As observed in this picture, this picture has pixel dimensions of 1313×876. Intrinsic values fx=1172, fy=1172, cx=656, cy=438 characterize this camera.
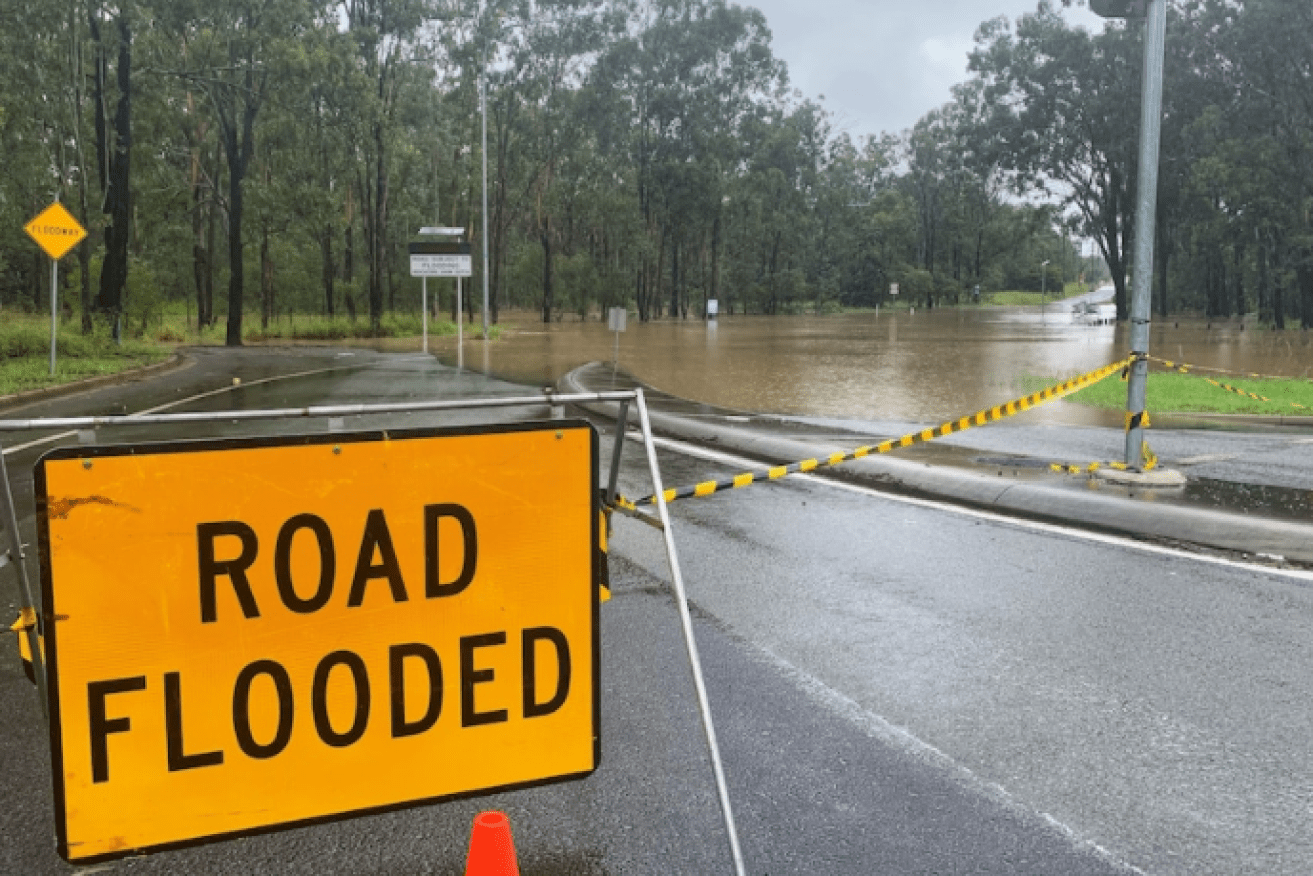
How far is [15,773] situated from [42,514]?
5.91ft

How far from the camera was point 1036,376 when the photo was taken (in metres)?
23.9

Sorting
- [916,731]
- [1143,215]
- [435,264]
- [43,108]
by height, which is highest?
[43,108]

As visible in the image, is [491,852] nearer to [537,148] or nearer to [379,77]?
[379,77]

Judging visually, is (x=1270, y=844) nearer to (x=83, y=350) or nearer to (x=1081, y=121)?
(x=83, y=350)

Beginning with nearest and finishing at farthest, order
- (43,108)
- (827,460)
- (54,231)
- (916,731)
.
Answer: (916,731), (827,460), (54,231), (43,108)

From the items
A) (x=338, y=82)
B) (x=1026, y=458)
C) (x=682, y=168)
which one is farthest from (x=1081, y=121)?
(x=1026, y=458)

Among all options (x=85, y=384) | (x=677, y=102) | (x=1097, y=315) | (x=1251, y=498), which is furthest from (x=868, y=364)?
(x=677, y=102)

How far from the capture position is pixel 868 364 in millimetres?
28922

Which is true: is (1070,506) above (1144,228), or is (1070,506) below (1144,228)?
below

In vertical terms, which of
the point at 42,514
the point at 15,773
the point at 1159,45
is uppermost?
the point at 1159,45

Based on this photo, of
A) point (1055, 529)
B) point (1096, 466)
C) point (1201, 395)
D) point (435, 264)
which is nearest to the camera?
point (1055, 529)

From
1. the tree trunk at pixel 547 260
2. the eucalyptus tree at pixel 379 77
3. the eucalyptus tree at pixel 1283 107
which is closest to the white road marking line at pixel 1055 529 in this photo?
the eucalyptus tree at pixel 379 77

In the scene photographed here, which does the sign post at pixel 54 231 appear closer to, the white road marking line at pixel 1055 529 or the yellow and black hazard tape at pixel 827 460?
the white road marking line at pixel 1055 529

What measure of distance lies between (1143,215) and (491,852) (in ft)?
28.0
